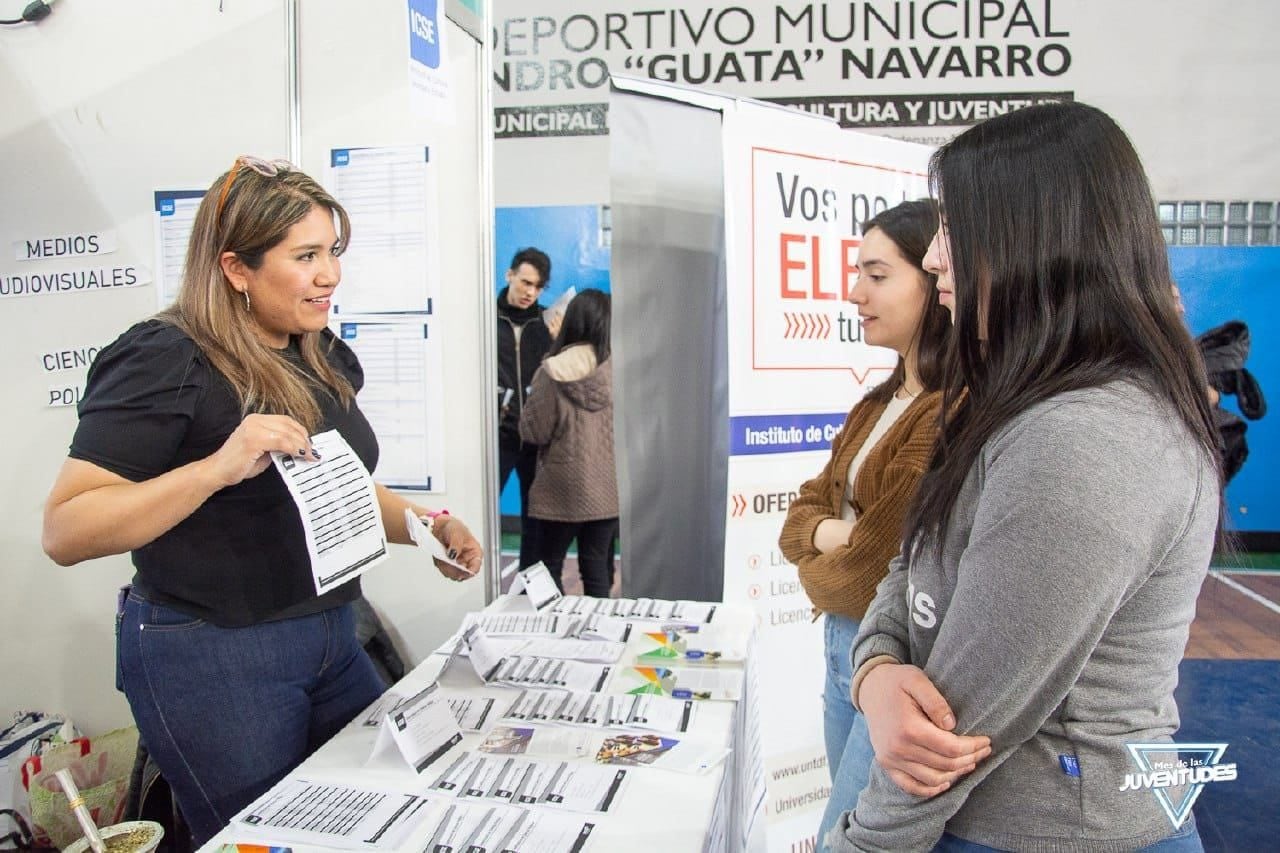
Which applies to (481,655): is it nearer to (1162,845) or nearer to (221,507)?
(221,507)

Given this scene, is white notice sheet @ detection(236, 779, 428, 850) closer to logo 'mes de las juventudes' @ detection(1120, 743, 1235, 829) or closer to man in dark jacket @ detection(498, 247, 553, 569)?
logo 'mes de las juventudes' @ detection(1120, 743, 1235, 829)

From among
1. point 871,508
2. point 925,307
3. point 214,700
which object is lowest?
point 214,700

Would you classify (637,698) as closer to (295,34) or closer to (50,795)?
(50,795)

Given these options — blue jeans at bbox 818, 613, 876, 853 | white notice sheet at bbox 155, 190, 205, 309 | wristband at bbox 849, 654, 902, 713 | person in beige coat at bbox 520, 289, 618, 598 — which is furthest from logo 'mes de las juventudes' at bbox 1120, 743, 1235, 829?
person in beige coat at bbox 520, 289, 618, 598

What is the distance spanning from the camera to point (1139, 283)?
30.1 inches

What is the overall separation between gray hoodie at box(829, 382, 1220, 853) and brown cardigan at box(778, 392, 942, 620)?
60 cm

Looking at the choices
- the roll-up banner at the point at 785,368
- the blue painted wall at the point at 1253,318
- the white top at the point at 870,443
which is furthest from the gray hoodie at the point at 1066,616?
the blue painted wall at the point at 1253,318

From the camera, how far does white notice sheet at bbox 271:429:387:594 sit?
1.23m

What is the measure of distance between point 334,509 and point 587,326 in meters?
2.46

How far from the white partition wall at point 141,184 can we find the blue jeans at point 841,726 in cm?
103

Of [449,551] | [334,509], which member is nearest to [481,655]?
[449,551]

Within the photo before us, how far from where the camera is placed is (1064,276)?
0.77m

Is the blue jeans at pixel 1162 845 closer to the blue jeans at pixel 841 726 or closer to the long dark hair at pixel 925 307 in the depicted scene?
the blue jeans at pixel 841 726

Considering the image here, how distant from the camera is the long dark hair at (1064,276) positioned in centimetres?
75
